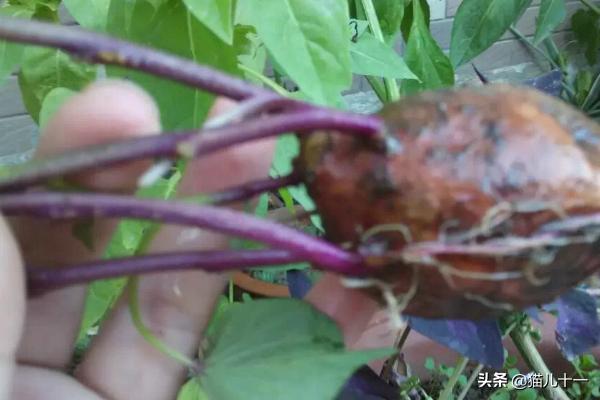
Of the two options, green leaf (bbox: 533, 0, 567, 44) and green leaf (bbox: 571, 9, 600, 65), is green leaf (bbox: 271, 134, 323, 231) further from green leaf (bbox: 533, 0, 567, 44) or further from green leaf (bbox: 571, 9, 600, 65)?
green leaf (bbox: 571, 9, 600, 65)

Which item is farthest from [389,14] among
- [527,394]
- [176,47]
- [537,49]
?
[537,49]

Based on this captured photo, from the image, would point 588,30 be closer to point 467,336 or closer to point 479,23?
point 479,23

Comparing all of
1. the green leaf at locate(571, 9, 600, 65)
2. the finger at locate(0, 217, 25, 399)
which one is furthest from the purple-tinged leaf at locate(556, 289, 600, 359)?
the green leaf at locate(571, 9, 600, 65)

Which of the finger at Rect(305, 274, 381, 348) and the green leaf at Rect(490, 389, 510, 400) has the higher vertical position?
the finger at Rect(305, 274, 381, 348)

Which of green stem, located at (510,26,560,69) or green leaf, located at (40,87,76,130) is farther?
green stem, located at (510,26,560,69)

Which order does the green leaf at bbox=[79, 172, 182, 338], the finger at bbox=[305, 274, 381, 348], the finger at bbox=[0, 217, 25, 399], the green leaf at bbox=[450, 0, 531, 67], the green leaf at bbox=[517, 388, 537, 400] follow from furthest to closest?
the green leaf at bbox=[517, 388, 537, 400] < the green leaf at bbox=[450, 0, 531, 67] < the green leaf at bbox=[79, 172, 182, 338] < the finger at bbox=[305, 274, 381, 348] < the finger at bbox=[0, 217, 25, 399]

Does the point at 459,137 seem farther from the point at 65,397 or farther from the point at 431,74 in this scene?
the point at 431,74
